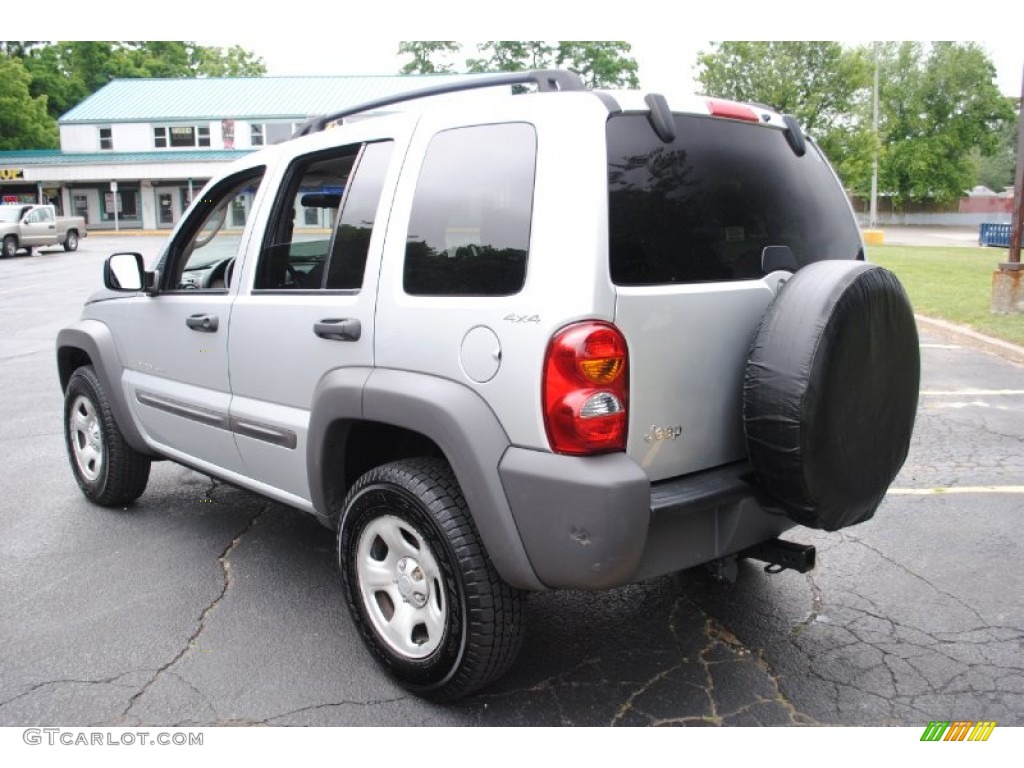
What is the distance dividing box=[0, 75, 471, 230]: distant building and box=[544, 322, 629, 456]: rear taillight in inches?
1888

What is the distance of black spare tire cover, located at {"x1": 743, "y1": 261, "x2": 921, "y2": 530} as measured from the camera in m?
2.69

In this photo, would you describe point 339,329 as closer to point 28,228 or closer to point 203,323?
point 203,323

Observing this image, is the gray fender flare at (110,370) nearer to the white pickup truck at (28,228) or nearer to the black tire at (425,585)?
the black tire at (425,585)

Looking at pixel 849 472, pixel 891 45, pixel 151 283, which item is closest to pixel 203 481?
pixel 151 283

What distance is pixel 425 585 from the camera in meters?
3.00

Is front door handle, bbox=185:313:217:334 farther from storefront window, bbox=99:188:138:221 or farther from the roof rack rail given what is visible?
storefront window, bbox=99:188:138:221

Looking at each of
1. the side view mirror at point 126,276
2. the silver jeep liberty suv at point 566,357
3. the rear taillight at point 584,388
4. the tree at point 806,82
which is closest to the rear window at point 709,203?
the silver jeep liberty suv at point 566,357

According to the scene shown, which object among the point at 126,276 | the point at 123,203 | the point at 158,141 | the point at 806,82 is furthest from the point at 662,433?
the point at 123,203

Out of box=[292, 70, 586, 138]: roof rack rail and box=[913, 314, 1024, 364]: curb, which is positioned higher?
box=[292, 70, 586, 138]: roof rack rail

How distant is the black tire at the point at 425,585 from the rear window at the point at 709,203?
94cm

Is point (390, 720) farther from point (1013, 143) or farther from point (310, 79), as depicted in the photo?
point (1013, 143)

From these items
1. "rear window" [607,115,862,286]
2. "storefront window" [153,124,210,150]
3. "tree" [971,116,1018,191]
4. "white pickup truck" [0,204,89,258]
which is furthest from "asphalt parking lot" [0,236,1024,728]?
"tree" [971,116,1018,191]

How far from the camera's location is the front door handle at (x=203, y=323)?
3.91 metres

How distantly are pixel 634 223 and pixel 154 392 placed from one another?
2.76 m
